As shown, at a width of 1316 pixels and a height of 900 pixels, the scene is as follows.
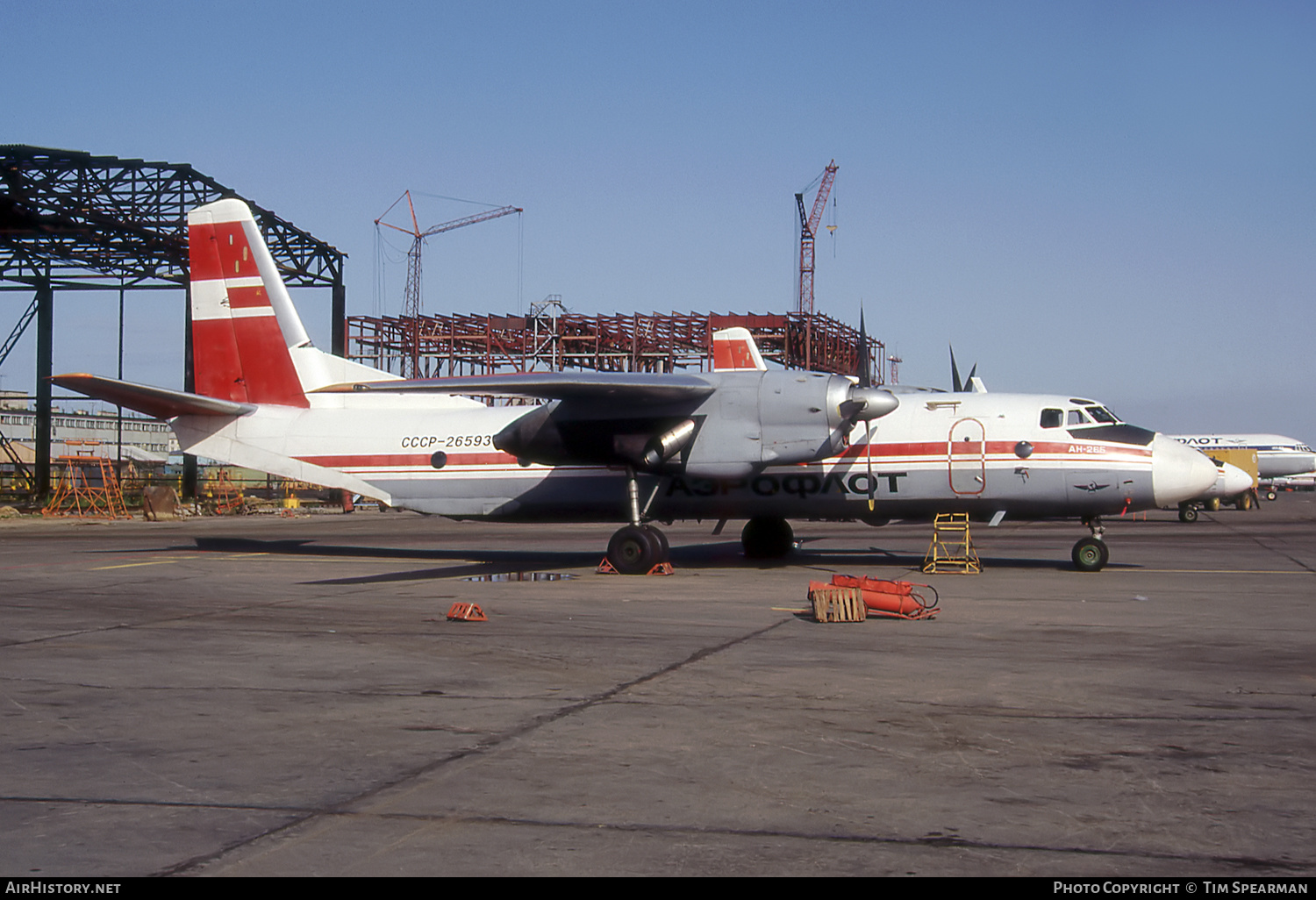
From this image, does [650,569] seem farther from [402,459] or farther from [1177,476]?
[1177,476]

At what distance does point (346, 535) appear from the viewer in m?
33.5

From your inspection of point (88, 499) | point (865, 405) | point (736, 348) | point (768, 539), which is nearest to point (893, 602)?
point (865, 405)

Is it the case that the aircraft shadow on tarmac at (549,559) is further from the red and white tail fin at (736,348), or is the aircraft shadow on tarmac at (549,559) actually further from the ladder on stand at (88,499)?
the ladder on stand at (88,499)

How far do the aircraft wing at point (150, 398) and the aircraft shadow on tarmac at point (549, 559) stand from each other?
13.0 ft

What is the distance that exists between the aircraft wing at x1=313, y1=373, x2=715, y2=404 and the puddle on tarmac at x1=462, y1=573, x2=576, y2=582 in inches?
129

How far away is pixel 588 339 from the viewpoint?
71188 millimetres

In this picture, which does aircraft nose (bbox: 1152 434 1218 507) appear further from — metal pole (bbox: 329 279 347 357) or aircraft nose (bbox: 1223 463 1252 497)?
metal pole (bbox: 329 279 347 357)

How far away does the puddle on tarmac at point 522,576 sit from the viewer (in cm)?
1891

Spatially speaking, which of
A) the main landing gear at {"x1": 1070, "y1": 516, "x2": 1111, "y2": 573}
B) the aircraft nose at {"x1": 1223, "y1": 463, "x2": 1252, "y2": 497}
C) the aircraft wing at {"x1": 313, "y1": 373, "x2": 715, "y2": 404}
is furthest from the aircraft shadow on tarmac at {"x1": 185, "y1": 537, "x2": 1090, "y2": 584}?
the aircraft nose at {"x1": 1223, "y1": 463, "x2": 1252, "y2": 497}

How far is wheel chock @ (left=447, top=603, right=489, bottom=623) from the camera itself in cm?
→ 1315

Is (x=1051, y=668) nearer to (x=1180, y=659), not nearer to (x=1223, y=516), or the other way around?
(x=1180, y=659)

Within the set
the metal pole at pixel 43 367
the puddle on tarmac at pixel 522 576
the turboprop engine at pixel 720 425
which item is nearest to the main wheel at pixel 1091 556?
the turboprop engine at pixel 720 425

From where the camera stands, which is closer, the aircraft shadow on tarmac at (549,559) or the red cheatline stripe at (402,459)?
the aircraft shadow on tarmac at (549,559)

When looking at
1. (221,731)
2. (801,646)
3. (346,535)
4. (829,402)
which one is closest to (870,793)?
(221,731)
